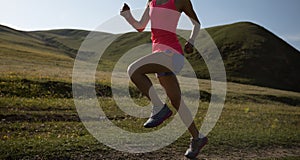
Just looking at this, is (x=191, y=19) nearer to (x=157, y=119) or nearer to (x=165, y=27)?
(x=165, y=27)

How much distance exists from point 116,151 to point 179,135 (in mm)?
4238

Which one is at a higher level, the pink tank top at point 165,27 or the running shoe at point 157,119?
the pink tank top at point 165,27

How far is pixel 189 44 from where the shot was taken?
23.7ft

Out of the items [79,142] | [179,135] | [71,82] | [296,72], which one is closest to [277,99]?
[71,82]

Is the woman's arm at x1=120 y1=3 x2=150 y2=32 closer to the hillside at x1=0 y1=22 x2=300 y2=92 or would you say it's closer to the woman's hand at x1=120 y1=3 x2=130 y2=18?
the woman's hand at x1=120 y1=3 x2=130 y2=18

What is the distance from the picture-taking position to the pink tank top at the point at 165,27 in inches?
279

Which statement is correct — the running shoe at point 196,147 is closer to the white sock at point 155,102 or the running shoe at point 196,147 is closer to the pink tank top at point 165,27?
the white sock at point 155,102

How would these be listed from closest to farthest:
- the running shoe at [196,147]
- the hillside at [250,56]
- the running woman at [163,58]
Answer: the running woman at [163,58] < the running shoe at [196,147] < the hillside at [250,56]

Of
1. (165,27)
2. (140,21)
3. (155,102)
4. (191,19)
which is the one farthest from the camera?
(140,21)

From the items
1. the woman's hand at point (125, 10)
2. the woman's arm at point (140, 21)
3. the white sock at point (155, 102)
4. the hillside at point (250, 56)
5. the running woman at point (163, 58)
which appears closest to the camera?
the running woman at point (163, 58)

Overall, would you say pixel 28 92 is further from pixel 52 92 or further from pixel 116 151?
pixel 116 151

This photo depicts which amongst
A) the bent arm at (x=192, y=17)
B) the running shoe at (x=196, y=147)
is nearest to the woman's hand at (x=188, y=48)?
the bent arm at (x=192, y=17)

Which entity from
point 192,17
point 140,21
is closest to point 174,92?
point 192,17

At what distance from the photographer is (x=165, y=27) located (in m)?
7.10
